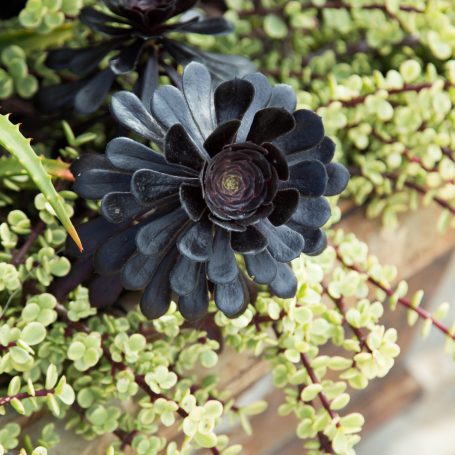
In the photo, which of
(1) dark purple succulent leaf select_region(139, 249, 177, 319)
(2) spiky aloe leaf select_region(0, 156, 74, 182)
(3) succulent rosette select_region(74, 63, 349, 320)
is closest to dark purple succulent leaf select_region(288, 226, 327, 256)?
(3) succulent rosette select_region(74, 63, 349, 320)

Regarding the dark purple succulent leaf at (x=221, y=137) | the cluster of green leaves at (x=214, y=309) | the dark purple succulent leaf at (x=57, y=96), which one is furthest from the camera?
the dark purple succulent leaf at (x=57, y=96)

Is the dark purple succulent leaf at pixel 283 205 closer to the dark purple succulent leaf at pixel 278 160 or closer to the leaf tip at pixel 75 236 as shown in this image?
the dark purple succulent leaf at pixel 278 160

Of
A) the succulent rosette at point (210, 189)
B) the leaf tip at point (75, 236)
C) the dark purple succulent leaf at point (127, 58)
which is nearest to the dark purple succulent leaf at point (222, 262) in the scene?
the succulent rosette at point (210, 189)

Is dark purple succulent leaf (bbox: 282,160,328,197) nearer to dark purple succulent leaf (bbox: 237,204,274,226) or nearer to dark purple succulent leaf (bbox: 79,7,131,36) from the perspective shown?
dark purple succulent leaf (bbox: 237,204,274,226)

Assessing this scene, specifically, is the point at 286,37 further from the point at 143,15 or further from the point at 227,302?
the point at 227,302

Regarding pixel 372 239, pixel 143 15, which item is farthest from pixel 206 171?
pixel 372 239

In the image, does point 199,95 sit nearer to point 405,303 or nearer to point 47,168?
point 47,168

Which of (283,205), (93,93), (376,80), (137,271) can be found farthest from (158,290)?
(376,80)
